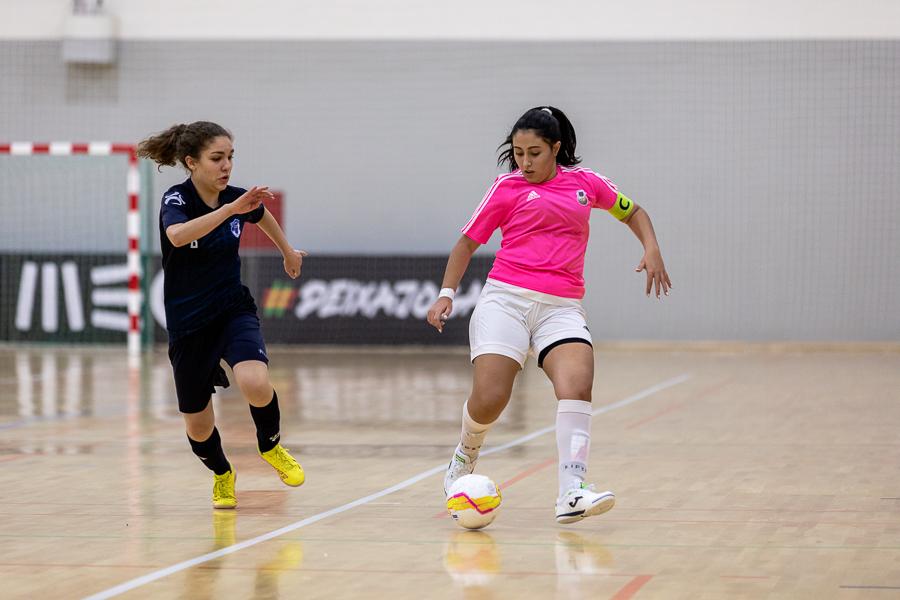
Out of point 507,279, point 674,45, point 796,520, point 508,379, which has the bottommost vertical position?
point 796,520

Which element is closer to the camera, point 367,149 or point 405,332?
point 405,332

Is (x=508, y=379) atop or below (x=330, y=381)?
atop

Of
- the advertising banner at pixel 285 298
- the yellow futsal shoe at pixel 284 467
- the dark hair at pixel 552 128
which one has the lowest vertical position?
the advertising banner at pixel 285 298

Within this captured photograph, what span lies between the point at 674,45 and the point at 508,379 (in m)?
13.9

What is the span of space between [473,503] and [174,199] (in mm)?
1798

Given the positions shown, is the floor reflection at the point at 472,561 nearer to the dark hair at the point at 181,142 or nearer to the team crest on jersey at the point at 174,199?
the team crest on jersey at the point at 174,199

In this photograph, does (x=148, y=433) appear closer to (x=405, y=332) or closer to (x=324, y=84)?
(x=405, y=332)

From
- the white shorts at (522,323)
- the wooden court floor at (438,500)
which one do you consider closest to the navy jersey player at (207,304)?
the wooden court floor at (438,500)

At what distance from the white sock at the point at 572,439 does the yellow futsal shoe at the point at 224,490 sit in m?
1.53

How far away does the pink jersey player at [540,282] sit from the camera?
211 inches

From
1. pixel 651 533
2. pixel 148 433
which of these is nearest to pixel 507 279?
pixel 651 533

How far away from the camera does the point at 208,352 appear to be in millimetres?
5867

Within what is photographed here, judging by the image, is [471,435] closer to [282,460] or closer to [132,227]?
[282,460]

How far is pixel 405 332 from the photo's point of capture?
58.0ft
